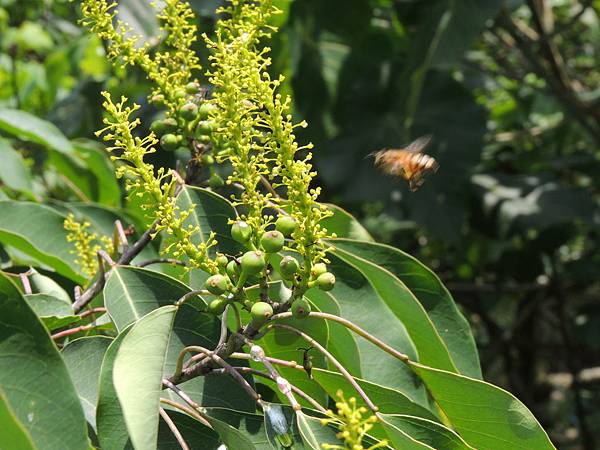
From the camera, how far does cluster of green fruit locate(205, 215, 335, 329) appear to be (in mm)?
1119

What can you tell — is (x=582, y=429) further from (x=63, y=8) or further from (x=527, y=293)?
(x=63, y=8)

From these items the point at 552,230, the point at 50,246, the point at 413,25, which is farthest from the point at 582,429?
the point at 50,246

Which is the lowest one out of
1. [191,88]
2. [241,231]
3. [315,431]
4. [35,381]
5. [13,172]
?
[13,172]

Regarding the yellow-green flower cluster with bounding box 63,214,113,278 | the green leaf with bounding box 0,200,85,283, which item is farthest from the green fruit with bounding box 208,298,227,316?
the green leaf with bounding box 0,200,85,283

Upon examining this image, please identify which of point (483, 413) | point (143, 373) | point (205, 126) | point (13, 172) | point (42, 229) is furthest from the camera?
point (13, 172)

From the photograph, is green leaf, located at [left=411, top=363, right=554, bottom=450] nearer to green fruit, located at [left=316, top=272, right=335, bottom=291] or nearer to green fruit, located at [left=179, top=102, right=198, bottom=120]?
green fruit, located at [left=316, top=272, right=335, bottom=291]

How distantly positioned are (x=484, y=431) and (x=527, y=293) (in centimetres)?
378

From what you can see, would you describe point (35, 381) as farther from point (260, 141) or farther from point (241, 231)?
point (260, 141)

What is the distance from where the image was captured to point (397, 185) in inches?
161

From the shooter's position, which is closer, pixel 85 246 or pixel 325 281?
pixel 325 281

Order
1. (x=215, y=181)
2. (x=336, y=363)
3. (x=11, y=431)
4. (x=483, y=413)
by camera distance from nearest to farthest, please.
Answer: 1. (x=11, y=431)
2. (x=336, y=363)
3. (x=483, y=413)
4. (x=215, y=181)

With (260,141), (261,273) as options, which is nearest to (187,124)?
(260,141)

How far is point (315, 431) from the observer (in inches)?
44.8

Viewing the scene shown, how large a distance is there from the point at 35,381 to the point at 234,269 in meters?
0.30
